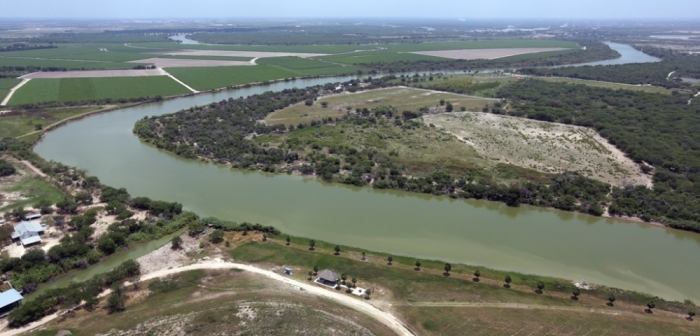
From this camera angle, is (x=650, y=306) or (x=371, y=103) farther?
(x=371, y=103)

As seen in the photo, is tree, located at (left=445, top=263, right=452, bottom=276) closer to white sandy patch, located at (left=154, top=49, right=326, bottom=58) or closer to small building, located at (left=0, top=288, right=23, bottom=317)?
small building, located at (left=0, top=288, right=23, bottom=317)

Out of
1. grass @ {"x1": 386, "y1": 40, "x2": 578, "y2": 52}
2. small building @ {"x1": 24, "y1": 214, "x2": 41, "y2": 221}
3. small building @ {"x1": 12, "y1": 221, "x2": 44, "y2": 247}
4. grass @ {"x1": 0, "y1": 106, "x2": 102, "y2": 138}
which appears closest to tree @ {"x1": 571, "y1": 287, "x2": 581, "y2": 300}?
small building @ {"x1": 12, "y1": 221, "x2": 44, "y2": 247}

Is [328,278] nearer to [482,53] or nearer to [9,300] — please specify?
[9,300]

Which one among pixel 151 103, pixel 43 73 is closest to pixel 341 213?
pixel 151 103

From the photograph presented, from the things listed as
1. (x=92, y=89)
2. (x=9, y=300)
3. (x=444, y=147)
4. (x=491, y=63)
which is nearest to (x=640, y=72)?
(x=491, y=63)

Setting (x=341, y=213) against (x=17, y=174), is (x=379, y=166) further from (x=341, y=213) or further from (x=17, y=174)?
(x=17, y=174)

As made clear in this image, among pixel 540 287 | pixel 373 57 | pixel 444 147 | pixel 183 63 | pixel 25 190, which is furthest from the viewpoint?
pixel 373 57
